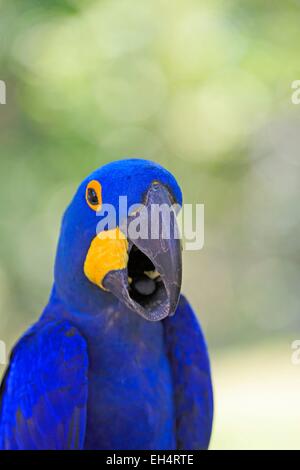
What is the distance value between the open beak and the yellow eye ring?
0.14 meters

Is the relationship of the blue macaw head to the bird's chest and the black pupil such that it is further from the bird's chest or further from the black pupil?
the bird's chest

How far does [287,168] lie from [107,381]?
421 cm

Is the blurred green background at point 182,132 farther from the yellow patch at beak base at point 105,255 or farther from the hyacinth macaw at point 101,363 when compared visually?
the yellow patch at beak base at point 105,255

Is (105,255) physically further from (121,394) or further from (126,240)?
(121,394)

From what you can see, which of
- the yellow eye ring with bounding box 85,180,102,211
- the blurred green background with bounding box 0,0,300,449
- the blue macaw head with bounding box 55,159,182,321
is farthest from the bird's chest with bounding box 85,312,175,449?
the blurred green background with bounding box 0,0,300,449

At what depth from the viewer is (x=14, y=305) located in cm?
533

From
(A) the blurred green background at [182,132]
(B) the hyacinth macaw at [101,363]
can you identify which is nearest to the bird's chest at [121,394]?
(B) the hyacinth macaw at [101,363]

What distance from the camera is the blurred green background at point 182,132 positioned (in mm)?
4195

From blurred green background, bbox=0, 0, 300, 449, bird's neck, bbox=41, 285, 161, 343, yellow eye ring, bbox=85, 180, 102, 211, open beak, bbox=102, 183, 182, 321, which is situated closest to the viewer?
open beak, bbox=102, 183, 182, 321

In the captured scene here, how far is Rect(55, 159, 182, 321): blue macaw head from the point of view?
1.30 m

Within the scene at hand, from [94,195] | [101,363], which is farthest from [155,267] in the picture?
[101,363]

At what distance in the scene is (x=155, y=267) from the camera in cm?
133

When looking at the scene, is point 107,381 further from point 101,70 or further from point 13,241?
point 13,241
